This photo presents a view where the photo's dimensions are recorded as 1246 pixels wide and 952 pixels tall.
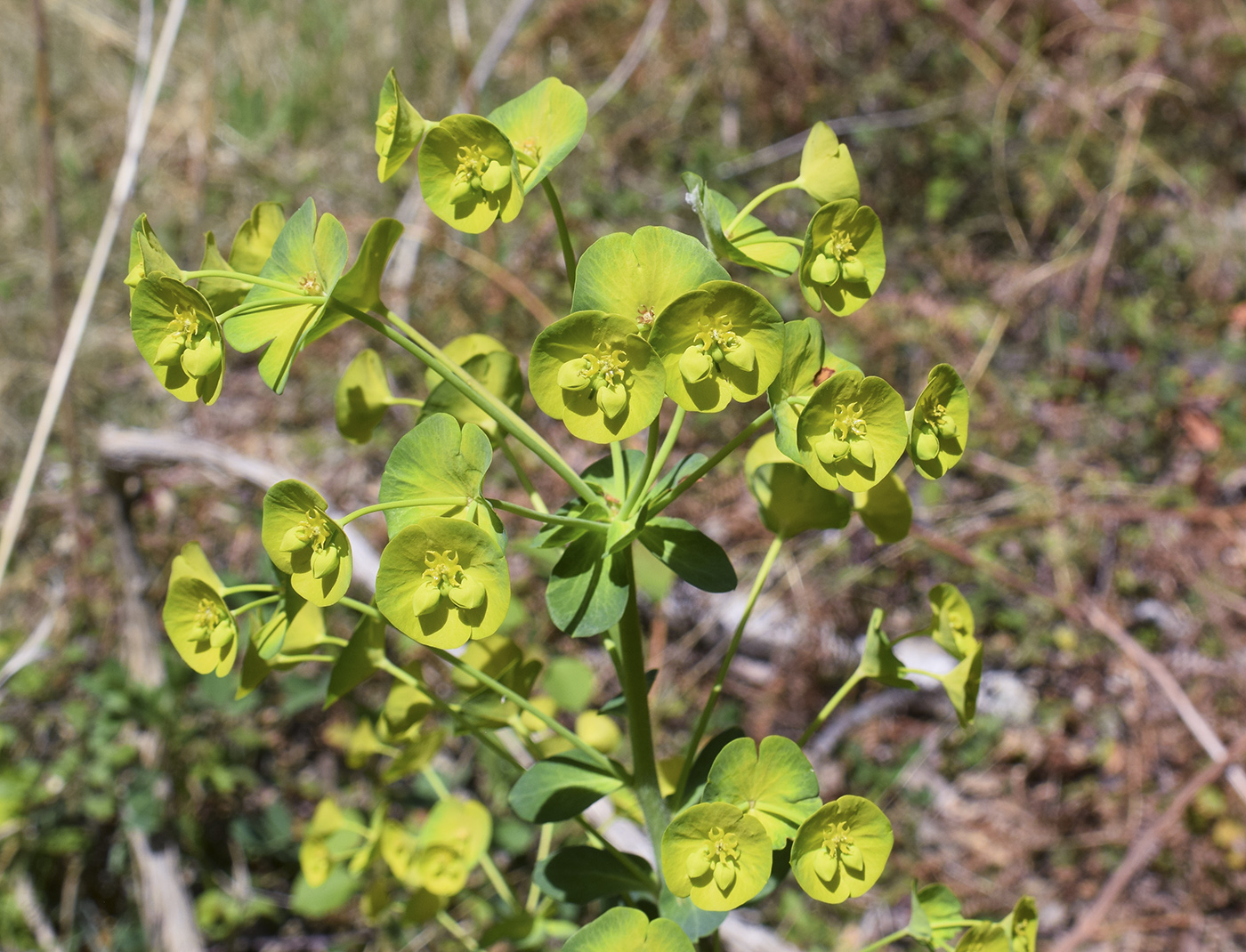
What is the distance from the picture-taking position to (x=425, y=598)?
84 centimetres

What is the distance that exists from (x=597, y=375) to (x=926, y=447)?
0.34 meters

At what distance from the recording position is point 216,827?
102 inches

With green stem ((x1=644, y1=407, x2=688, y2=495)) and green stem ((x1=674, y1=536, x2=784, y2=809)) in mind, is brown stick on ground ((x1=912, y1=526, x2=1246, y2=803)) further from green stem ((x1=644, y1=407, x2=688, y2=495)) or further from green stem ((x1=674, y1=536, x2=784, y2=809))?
green stem ((x1=644, y1=407, x2=688, y2=495))

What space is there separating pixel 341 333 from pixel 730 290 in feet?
10.6

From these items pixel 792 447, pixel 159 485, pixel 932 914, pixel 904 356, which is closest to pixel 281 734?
pixel 159 485

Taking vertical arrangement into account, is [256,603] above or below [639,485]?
below

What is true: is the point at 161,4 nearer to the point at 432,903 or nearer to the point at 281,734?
the point at 281,734

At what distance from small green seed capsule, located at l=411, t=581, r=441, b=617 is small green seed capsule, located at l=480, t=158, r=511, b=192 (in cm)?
42

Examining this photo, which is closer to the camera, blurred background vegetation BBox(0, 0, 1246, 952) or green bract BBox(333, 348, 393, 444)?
green bract BBox(333, 348, 393, 444)

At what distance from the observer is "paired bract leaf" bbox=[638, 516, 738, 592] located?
39.9 inches

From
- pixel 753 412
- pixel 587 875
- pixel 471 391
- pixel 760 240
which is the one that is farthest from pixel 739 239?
pixel 753 412

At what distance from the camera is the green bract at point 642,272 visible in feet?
2.82

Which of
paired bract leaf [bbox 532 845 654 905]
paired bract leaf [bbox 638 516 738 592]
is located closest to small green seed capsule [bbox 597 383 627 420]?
paired bract leaf [bbox 638 516 738 592]

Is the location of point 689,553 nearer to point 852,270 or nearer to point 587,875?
point 852,270
